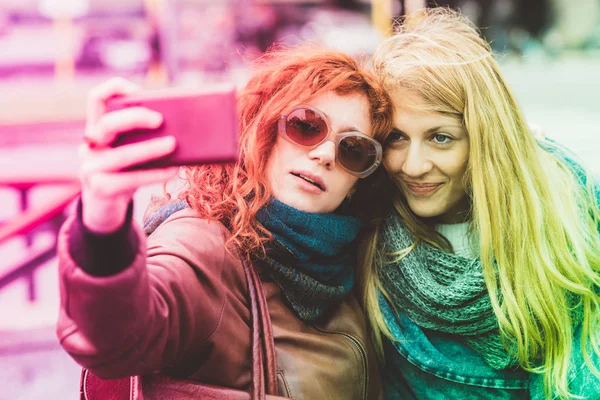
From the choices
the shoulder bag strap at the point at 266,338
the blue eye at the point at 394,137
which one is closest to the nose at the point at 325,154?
the blue eye at the point at 394,137

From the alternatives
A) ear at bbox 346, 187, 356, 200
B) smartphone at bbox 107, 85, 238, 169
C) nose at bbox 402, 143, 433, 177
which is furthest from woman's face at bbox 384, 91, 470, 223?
smartphone at bbox 107, 85, 238, 169

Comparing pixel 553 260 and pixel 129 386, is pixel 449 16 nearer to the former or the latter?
pixel 553 260

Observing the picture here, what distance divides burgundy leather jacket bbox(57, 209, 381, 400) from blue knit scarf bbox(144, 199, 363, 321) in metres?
0.05

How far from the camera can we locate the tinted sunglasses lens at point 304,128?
1668mm

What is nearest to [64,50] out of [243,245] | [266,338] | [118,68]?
[118,68]

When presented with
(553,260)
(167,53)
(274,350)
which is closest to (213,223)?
(274,350)

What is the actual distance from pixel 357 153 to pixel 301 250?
0.36 metres

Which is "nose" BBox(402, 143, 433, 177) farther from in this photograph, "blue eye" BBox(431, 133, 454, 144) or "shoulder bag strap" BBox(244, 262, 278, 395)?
Answer: "shoulder bag strap" BBox(244, 262, 278, 395)

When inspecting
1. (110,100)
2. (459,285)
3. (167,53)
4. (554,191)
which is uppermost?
(110,100)

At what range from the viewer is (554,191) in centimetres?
190

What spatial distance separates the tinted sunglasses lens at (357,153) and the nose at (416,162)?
131mm

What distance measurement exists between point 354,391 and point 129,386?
673mm

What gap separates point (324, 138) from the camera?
169 centimetres

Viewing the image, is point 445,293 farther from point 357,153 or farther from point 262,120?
point 262,120
